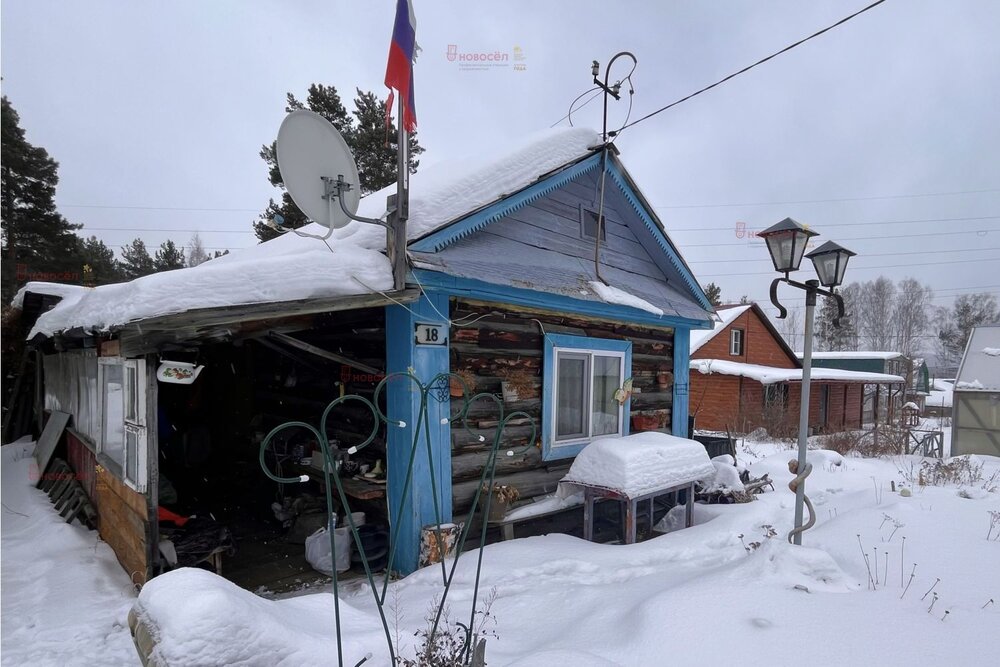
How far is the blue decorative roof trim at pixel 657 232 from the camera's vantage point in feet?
22.8

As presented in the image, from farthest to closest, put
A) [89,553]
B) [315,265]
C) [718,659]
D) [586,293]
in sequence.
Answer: [586,293] < [89,553] < [315,265] < [718,659]

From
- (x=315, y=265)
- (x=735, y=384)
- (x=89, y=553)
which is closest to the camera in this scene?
(x=315, y=265)

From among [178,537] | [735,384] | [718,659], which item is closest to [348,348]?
[178,537]

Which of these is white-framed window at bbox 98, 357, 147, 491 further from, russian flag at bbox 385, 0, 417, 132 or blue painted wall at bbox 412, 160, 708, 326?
russian flag at bbox 385, 0, 417, 132

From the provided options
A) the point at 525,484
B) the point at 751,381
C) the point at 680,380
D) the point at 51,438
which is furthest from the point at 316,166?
the point at 751,381

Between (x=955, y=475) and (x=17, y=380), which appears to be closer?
(x=955, y=475)

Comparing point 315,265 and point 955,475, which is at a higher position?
point 315,265

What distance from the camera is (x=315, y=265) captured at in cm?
382

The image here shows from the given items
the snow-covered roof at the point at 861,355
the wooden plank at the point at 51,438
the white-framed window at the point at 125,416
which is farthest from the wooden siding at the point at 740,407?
the wooden plank at the point at 51,438

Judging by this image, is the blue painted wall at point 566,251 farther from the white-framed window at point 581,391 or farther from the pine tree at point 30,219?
the pine tree at point 30,219

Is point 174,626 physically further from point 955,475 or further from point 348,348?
point 955,475

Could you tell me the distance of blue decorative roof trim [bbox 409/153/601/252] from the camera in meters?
4.57

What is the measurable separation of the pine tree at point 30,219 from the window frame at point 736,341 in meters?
27.4

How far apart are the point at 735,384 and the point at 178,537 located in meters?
20.1
